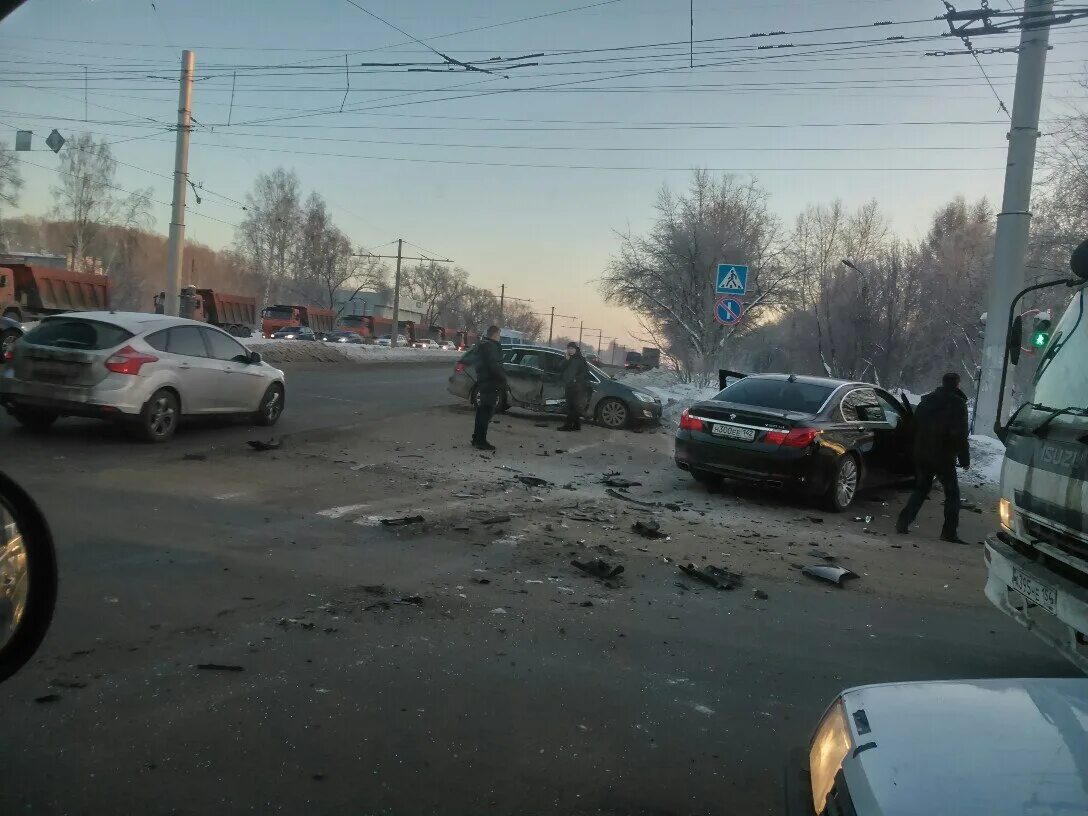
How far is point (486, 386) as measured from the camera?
12312 millimetres

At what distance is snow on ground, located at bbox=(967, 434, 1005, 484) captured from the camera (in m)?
13.9

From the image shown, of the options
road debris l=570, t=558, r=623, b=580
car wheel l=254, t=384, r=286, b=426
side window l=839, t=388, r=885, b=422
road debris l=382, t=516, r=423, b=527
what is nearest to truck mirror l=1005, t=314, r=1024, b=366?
road debris l=570, t=558, r=623, b=580

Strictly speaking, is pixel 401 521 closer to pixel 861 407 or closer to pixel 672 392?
pixel 861 407

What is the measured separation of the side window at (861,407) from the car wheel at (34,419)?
9.51 meters

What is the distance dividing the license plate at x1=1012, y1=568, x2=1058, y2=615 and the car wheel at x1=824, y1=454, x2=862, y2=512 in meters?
5.46

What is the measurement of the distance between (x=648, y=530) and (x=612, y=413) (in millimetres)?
9584

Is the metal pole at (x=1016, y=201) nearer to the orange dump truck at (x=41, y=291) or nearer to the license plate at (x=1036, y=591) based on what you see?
the license plate at (x=1036, y=591)

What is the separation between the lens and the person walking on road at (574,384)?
15.6 metres

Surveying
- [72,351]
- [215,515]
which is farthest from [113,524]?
[72,351]

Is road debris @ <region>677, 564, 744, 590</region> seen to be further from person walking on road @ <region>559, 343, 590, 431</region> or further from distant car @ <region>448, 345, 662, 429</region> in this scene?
distant car @ <region>448, 345, 662, 429</region>

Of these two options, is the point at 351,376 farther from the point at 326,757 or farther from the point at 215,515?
the point at 326,757

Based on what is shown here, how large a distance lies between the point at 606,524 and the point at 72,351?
21.7 ft

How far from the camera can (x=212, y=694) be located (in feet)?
12.0

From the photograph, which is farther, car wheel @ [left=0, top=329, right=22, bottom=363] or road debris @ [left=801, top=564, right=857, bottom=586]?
car wheel @ [left=0, top=329, right=22, bottom=363]
